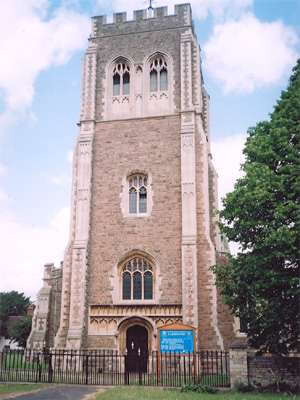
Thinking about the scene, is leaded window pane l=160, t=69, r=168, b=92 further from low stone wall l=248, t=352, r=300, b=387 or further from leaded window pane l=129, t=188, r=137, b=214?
low stone wall l=248, t=352, r=300, b=387

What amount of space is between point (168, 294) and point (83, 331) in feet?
14.0

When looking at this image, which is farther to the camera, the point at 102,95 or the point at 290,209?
the point at 102,95

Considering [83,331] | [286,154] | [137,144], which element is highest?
[137,144]

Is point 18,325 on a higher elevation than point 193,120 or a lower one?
lower

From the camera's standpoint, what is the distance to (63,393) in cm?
1257

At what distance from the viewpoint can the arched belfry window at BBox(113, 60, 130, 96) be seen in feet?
80.4

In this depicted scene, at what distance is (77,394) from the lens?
488 inches

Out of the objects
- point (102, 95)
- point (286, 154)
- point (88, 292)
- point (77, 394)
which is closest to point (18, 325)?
point (88, 292)

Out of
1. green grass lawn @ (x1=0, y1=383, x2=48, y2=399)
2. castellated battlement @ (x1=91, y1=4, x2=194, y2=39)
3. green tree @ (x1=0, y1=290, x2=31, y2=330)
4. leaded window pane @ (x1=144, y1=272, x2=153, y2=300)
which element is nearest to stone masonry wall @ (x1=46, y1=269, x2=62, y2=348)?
leaded window pane @ (x1=144, y1=272, x2=153, y2=300)

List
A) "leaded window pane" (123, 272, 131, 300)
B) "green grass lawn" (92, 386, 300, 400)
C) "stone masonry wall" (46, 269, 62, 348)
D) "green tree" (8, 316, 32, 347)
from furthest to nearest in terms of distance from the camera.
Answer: "green tree" (8, 316, 32, 347), "stone masonry wall" (46, 269, 62, 348), "leaded window pane" (123, 272, 131, 300), "green grass lawn" (92, 386, 300, 400)

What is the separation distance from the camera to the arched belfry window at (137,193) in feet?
72.1

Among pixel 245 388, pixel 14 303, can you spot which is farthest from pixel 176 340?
pixel 14 303

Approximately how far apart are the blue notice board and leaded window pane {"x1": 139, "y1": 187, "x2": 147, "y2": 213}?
822 centimetres

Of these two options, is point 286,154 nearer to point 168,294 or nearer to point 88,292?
point 168,294
